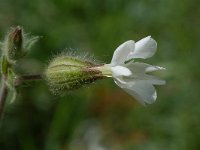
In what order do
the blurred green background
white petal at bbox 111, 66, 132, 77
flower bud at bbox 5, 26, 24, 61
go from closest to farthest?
white petal at bbox 111, 66, 132, 77 < flower bud at bbox 5, 26, 24, 61 < the blurred green background

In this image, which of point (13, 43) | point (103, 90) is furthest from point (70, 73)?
point (103, 90)

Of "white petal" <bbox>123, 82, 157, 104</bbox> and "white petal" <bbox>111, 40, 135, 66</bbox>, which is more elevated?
"white petal" <bbox>111, 40, 135, 66</bbox>

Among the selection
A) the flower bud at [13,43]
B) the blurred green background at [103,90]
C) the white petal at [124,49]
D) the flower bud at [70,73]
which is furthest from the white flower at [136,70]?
the blurred green background at [103,90]

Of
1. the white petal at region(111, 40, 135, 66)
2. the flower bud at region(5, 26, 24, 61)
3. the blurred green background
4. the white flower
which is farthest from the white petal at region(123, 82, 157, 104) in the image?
the blurred green background

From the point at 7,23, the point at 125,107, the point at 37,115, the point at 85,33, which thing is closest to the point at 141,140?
the point at 125,107

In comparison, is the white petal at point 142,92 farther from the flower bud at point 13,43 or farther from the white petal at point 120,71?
the flower bud at point 13,43

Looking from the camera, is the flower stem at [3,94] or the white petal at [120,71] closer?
the white petal at [120,71]

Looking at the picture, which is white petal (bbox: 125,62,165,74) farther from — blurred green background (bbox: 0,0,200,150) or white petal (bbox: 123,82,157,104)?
blurred green background (bbox: 0,0,200,150)
